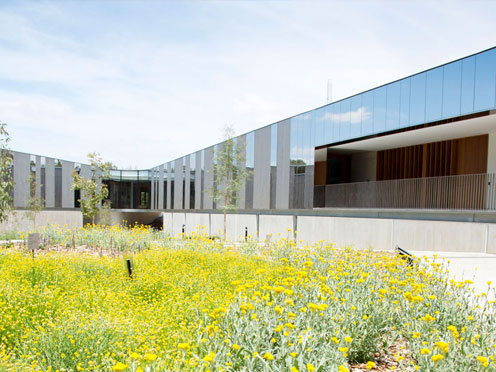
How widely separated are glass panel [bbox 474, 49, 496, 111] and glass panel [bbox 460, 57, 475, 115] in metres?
0.15

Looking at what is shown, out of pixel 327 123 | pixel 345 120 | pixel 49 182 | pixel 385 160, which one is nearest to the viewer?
pixel 345 120

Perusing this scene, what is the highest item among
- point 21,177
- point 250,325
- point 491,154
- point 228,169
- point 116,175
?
point 491,154

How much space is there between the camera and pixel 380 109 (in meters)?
17.3

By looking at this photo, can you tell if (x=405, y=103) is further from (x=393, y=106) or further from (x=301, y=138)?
(x=301, y=138)

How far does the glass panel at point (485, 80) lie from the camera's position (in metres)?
12.5

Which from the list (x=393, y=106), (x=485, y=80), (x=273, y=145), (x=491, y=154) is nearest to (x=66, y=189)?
(x=273, y=145)

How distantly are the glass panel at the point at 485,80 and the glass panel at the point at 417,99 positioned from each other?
2378 mm

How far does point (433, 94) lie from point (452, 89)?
2.86 ft

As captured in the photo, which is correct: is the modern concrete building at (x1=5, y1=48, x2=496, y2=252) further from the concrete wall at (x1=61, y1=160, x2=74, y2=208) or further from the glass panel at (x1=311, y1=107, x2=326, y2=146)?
the concrete wall at (x1=61, y1=160, x2=74, y2=208)

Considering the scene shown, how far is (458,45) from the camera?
1483 centimetres

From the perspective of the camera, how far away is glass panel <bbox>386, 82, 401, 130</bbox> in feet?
53.9

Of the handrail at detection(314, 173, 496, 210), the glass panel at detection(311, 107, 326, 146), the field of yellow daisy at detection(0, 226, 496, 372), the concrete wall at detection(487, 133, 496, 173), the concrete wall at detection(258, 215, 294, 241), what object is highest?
the glass panel at detection(311, 107, 326, 146)

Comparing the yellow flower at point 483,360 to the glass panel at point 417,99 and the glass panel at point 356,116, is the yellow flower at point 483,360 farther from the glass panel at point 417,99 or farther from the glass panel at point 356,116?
the glass panel at point 356,116

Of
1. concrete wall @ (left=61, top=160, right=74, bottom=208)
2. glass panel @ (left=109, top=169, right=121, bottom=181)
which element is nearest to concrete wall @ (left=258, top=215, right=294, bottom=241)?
concrete wall @ (left=61, top=160, right=74, bottom=208)
